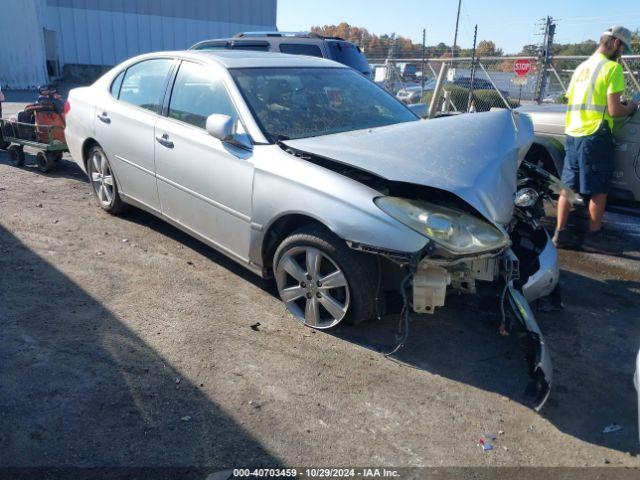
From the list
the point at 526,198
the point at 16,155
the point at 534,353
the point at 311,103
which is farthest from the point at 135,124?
the point at 16,155

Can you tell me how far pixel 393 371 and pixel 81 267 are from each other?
9.23 feet

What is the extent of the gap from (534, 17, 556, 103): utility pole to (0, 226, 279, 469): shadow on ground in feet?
36.4

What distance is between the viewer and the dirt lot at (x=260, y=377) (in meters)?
2.58

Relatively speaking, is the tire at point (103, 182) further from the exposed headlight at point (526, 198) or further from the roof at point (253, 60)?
the exposed headlight at point (526, 198)

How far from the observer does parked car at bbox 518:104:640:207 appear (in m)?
5.48

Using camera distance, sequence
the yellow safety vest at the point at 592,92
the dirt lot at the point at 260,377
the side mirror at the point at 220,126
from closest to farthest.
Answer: the dirt lot at the point at 260,377 → the side mirror at the point at 220,126 → the yellow safety vest at the point at 592,92

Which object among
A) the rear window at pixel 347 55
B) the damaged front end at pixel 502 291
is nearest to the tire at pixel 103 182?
the damaged front end at pixel 502 291

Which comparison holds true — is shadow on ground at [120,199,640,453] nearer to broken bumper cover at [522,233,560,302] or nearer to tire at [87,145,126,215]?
broken bumper cover at [522,233,560,302]

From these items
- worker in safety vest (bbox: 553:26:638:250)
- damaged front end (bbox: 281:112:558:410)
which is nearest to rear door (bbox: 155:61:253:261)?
damaged front end (bbox: 281:112:558:410)

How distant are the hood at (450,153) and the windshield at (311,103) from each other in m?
0.25

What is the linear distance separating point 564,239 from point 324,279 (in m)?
3.46

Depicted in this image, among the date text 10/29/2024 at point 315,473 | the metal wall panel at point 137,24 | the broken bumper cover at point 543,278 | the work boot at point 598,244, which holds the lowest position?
the date text 10/29/2024 at point 315,473

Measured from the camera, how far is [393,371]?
3.22m

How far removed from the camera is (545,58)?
1166 centimetres
